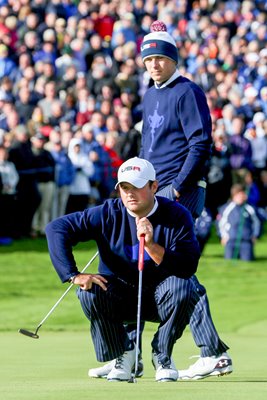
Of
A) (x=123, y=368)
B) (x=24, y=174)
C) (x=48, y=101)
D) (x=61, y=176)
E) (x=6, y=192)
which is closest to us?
(x=123, y=368)

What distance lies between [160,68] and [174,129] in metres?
0.44

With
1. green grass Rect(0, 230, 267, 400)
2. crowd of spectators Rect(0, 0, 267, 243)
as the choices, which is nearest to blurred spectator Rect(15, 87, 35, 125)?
crowd of spectators Rect(0, 0, 267, 243)

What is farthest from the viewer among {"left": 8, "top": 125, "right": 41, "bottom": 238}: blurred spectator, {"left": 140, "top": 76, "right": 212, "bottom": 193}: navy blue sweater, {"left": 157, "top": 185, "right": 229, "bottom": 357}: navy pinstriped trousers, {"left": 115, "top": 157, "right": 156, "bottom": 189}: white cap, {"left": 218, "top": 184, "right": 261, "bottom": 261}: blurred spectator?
{"left": 8, "top": 125, "right": 41, "bottom": 238}: blurred spectator

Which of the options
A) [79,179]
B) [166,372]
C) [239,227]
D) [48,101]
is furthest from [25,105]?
[166,372]

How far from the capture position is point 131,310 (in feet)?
28.1

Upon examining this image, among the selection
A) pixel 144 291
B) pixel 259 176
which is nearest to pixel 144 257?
pixel 144 291

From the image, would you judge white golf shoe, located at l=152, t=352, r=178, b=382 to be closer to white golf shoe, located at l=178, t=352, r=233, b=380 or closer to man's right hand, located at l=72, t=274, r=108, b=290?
white golf shoe, located at l=178, t=352, r=233, b=380

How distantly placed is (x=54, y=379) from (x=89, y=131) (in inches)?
545

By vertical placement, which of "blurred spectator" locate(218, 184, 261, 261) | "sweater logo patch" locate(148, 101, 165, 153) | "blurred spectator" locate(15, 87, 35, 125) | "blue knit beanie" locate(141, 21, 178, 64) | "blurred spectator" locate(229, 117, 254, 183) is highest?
"blue knit beanie" locate(141, 21, 178, 64)

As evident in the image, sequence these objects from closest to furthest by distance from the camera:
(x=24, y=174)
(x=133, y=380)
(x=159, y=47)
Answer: (x=133, y=380) → (x=159, y=47) → (x=24, y=174)

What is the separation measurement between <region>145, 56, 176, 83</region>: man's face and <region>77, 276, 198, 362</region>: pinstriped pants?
1681 millimetres

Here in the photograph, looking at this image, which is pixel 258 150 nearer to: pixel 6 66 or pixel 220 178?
pixel 220 178

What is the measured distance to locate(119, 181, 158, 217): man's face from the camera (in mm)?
8180

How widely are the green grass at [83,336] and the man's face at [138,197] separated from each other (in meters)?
1.06
